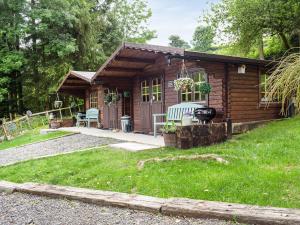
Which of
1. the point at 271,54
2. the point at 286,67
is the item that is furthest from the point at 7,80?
the point at 286,67

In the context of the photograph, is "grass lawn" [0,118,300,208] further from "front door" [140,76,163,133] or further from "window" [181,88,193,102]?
"front door" [140,76,163,133]

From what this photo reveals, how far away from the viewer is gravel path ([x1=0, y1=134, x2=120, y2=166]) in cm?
866

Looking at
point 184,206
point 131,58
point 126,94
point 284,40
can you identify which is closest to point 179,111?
point 131,58

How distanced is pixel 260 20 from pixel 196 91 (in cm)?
618

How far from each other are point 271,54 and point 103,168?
43.4 feet

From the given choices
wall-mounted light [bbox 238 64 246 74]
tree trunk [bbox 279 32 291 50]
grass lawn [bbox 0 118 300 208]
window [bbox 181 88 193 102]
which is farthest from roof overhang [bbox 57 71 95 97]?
tree trunk [bbox 279 32 291 50]

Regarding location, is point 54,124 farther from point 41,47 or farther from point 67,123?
point 41,47

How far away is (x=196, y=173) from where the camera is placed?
16.6 feet

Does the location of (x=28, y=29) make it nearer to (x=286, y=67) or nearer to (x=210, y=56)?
(x=210, y=56)

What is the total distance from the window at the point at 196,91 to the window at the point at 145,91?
6.76 feet

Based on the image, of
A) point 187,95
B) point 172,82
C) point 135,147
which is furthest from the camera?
point 172,82

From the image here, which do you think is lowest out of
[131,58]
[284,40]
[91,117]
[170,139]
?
[170,139]

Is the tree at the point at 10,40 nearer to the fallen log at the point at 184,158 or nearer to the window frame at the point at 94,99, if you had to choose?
the window frame at the point at 94,99

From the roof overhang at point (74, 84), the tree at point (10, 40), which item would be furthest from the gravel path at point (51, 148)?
the tree at point (10, 40)
